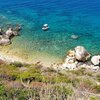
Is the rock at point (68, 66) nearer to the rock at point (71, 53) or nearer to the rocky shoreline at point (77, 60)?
the rocky shoreline at point (77, 60)

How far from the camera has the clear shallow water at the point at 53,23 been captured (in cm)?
4591

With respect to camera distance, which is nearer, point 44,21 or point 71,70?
point 71,70

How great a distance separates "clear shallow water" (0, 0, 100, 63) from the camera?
45.9 meters

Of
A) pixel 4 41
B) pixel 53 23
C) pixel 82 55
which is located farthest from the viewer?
pixel 53 23

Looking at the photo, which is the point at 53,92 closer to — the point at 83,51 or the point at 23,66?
the point at 23,66

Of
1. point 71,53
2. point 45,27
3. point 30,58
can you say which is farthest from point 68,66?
point 45,27

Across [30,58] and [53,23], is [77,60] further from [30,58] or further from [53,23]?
[53,23]

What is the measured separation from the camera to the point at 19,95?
21.3 metres

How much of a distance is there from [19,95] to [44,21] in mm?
36660

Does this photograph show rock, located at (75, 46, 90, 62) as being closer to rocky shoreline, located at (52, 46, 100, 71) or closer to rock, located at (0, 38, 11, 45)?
rocky shoreline, located at (52, 46, 100, 71)

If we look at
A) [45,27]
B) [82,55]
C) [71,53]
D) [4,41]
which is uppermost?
[4,41]

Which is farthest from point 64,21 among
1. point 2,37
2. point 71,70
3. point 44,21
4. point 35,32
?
point 71,70

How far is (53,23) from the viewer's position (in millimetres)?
55656

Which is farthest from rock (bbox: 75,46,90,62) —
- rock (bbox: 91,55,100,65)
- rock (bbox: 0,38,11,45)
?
rock (bbox: 0,38,11,45)
